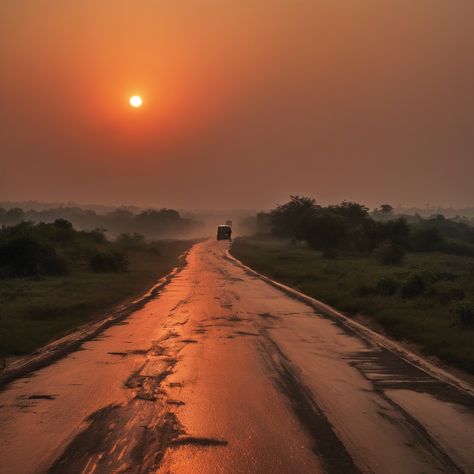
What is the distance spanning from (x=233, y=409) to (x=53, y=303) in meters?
12.9

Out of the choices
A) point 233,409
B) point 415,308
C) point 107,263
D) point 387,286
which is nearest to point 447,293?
point 415,308

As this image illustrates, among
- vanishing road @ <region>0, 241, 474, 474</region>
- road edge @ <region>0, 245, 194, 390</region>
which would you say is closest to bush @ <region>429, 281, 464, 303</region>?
vanishing road @ <region>0, 241, 474, 474</region>

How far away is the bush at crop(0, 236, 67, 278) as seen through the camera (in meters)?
29.6

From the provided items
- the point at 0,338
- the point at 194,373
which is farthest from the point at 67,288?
the point at 194,373

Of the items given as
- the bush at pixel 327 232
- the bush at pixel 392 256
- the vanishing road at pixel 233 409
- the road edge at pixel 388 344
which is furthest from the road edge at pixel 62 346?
the bush at pixel 327 232

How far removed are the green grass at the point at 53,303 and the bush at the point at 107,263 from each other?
8.83 feet

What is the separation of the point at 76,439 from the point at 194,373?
343 centimetres

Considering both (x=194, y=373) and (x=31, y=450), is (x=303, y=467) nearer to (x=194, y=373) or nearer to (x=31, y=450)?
(x=31, y=450)

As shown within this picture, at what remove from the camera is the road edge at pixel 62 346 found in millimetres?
10102

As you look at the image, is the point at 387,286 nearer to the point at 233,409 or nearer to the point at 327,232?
the point at 233,409

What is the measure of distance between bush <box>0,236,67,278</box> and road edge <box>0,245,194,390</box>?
1166 centimetres

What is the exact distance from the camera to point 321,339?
44.7 ft

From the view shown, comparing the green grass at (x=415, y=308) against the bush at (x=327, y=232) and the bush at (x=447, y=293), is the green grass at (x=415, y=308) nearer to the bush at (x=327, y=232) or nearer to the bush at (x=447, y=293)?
the bush at (x=447, y=293)

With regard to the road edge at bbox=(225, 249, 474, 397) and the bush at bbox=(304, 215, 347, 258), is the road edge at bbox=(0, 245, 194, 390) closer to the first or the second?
the road edge at bbox=(225, 249, 474, 397)
